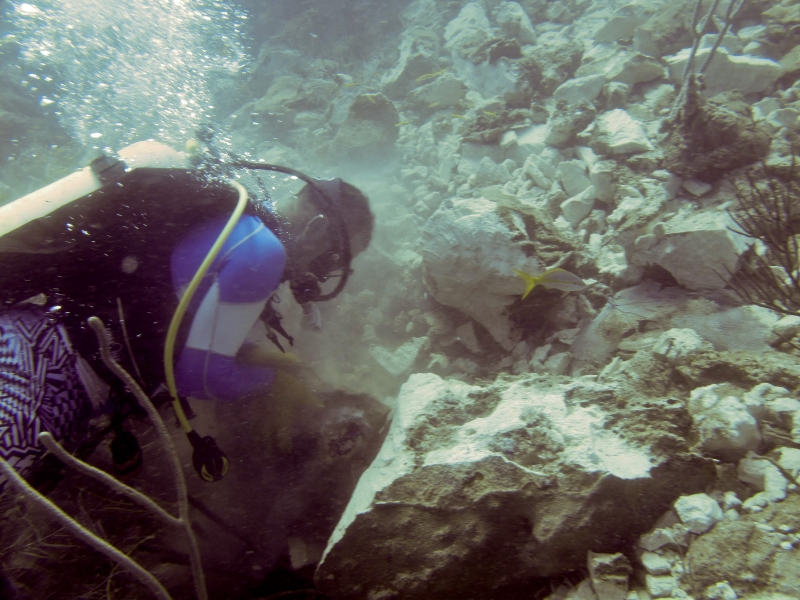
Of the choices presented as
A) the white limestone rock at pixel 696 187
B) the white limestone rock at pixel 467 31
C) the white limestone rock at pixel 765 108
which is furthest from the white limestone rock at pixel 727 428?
the white limestone rock at pixel 467 31

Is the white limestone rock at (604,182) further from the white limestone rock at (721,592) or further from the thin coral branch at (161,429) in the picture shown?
the thin coral branch at (161,429)

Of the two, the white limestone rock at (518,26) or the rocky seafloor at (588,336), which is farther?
the white limestone rock at (518,26)

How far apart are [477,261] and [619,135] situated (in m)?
2.12

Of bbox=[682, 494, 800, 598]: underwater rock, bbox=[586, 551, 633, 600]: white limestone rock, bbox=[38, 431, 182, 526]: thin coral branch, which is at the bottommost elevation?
bbox=[38, 431, 182, 526]: thin coral branch

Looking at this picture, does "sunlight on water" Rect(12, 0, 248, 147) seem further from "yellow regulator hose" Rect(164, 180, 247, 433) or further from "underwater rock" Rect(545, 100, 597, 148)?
"yellow regulator hose" Rect(164, 180, 247, 433)

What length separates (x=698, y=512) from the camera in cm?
143

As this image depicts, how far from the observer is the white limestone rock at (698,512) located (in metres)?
1.41

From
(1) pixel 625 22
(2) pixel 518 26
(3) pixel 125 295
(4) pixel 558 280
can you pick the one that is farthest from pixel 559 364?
(2) pixel 518 26

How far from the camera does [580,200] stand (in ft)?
11.8

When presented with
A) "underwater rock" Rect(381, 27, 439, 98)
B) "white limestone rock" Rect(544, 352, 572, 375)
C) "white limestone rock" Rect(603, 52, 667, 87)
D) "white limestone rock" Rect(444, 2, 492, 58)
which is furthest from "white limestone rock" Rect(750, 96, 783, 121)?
"underwater rock" Rect(381, 27, 439, 98)

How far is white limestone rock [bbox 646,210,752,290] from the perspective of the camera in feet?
8.06

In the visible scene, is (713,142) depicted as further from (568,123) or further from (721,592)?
(721,592)

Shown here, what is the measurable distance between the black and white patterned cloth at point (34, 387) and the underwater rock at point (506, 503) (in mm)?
1405

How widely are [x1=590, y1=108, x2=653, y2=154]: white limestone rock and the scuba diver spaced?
323cm
